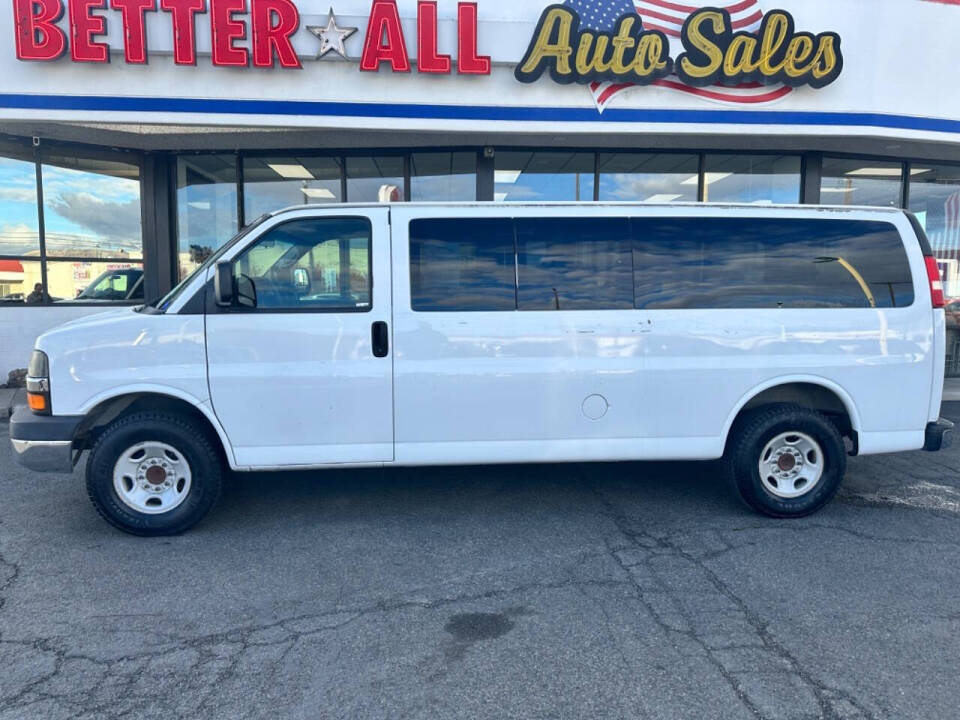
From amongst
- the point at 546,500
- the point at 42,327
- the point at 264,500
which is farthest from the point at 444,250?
the point at 42,327

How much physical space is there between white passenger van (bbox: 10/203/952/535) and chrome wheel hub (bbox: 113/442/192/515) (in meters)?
0.01

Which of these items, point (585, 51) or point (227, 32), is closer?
point (227, 32)

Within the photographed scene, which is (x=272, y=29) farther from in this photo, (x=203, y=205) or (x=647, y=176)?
(x=647, y=176)

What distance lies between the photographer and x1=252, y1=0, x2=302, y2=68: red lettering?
8.23m

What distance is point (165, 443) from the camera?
14.7 feet

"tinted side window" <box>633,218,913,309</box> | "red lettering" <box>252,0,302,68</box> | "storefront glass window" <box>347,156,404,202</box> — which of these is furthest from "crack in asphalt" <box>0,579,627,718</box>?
"storefront glass window" <box>347,156,404,202</box>

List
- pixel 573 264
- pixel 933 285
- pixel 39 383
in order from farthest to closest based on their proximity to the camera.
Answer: pixel 933 285
pixel 573 264
pixel 39 383

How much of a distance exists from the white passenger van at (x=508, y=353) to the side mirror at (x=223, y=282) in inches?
0.6

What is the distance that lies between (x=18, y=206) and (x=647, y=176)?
9288mm

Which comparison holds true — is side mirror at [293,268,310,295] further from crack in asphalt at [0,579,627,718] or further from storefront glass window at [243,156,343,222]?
storefront glass window at [243,156,343,222]

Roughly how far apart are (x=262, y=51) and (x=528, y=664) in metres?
7.90

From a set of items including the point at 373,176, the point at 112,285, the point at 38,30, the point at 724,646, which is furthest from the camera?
the point at 373,176

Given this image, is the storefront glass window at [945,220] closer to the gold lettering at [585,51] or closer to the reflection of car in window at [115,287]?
→ the gold lettering at [585,51]

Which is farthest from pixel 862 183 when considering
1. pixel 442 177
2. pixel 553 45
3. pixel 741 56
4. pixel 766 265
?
→ pixel 766 265
